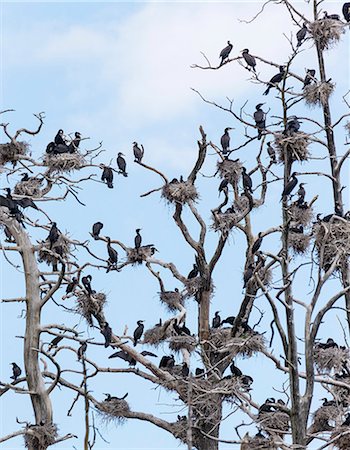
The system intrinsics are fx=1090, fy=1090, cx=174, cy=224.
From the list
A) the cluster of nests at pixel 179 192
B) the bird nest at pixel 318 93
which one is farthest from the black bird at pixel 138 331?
the bird nest at pixel 318 93

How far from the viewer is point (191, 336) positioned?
1552 cm

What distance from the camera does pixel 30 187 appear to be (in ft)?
52.2

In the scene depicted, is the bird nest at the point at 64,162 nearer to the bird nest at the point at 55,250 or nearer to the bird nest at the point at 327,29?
the bird nest at the point at 55,250

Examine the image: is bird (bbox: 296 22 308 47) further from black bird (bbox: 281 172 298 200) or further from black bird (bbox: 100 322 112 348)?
black bird (bbox: 100 322 112 348)

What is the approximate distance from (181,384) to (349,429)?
296cm

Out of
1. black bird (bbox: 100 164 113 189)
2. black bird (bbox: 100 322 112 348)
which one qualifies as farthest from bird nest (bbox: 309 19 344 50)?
black bird (bbox: 100 322 112 348)

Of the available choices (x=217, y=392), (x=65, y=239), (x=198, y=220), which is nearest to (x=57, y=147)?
(x=65, y=239)

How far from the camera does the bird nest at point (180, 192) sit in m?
15.8

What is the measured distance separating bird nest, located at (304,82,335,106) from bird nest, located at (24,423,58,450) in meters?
5.66

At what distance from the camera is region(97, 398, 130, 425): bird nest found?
50.3 ft

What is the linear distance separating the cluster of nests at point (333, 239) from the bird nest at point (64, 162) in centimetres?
375

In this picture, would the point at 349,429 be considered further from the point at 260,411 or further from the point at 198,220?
the point at 198,220

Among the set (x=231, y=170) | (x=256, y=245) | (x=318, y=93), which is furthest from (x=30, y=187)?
(x=318, y=93)

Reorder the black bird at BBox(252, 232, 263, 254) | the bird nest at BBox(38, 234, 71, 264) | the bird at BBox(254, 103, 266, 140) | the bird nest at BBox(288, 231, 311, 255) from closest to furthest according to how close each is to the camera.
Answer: the bird at BBox(254, 103, 266, 140), the bird nest at BBox(288, 231, 311, 255), the black bird at BBox(252, 232, 263, 254), the bird nest at BBox(38, 234, 71, 264)
